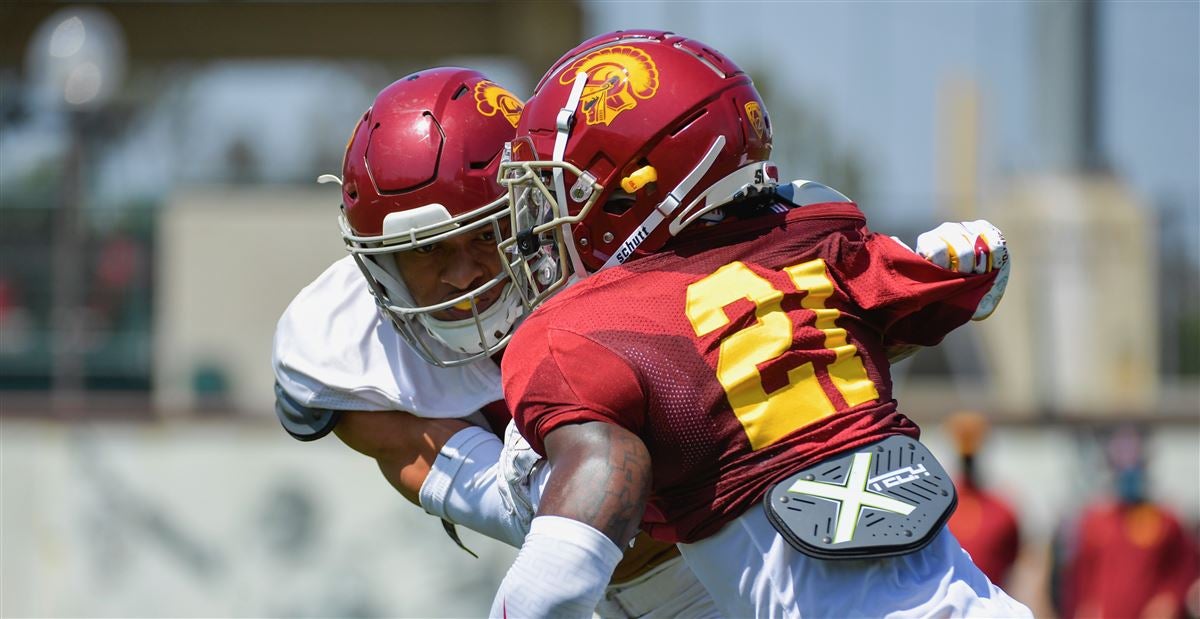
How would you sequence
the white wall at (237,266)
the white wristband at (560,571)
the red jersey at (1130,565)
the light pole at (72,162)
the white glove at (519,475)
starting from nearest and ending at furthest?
the white wristband at (560,571)
the white glove at (519,475)
the red jersey at (1130,565)
the light pole at (72,162)
the white wall at (237,266)

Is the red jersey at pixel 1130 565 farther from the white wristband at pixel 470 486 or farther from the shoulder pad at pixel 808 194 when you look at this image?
the shoulder pad at pixel 808 194

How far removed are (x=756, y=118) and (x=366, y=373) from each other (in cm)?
100

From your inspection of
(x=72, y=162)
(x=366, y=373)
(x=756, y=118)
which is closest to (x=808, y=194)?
(x=756, y=118)

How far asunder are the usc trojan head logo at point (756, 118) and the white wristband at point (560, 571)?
783 mm

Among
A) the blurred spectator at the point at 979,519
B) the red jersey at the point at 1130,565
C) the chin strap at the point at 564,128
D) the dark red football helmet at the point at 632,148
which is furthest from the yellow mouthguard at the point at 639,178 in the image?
the red jersey at the point at 1130,565

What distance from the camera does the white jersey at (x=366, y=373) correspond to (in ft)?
9.29

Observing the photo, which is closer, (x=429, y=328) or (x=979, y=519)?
(x=429, y=328)

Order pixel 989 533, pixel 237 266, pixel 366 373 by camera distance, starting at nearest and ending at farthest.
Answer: pixel 366 373 < pixel 989 533 < pixel 237 266

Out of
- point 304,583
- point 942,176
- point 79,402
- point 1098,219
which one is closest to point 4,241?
point 79,402

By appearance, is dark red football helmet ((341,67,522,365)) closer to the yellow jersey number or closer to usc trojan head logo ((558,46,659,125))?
usc trojan head logo ((558,46,659,125))

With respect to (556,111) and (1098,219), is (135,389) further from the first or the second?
(556,111)

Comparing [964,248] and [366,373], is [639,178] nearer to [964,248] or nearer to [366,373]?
[964,248]

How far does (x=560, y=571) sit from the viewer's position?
1.81m

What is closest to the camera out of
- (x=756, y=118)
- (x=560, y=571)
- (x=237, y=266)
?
(x=560, y=571)
